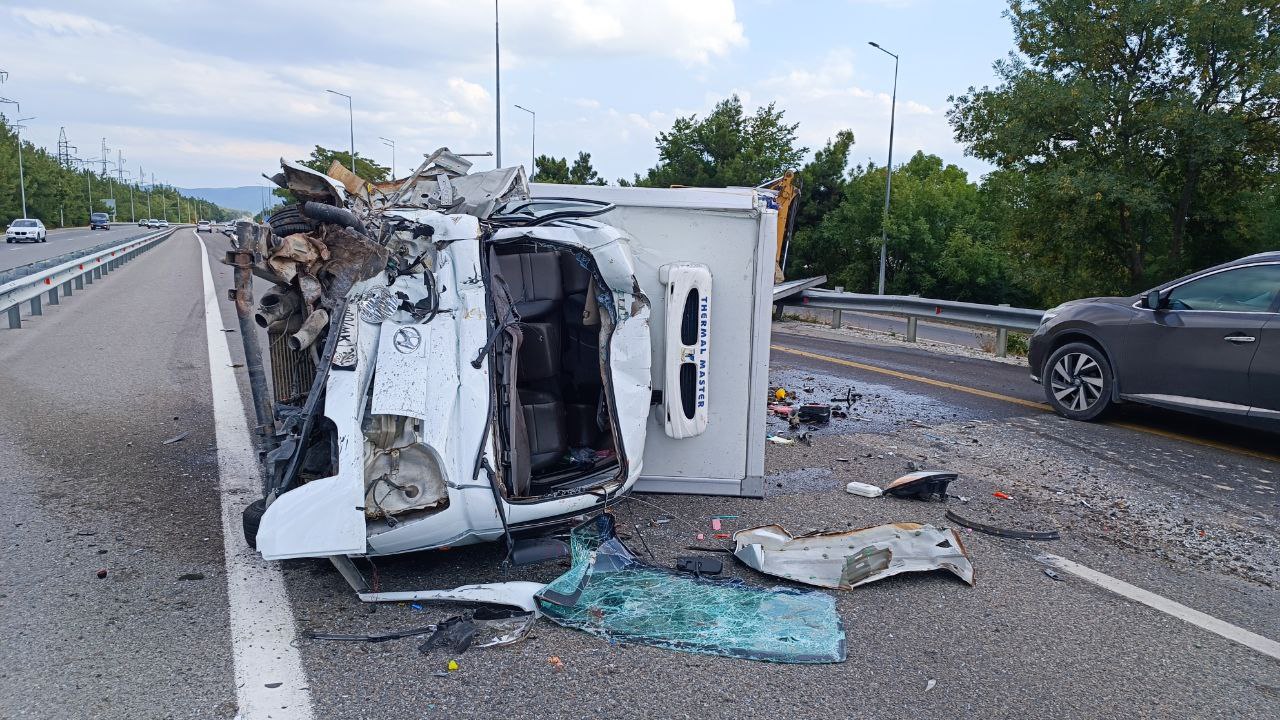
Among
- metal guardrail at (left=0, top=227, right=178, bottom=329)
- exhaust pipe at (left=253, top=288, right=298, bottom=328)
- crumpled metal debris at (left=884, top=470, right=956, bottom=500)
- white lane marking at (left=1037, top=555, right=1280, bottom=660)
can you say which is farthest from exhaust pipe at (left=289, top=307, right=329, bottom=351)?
metal guardrail at (left=0, top=227, right=178, bottom=329)

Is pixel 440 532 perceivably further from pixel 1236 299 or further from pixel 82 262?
pixel 82 262

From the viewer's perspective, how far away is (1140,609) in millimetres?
3777

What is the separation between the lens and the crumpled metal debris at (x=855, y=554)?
12.9 ft

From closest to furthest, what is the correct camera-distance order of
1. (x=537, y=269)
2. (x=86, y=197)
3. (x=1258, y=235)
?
(x=537, y=269)
(x=1258, y=235)
(x=86, y=197)

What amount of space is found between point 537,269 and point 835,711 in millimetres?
2713

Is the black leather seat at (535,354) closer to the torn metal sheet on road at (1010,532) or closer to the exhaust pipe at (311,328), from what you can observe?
the exhaust pipe at (311,328)

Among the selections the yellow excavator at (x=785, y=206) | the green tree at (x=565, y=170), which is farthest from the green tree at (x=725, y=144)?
the yellow excavator at (x=785, y=206)

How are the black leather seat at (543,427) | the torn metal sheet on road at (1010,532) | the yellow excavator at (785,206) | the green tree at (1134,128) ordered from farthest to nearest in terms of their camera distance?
1. the green tree at (1134,128)
2. the yellow excavator at (785,206)
3. the torn metal sheet on road at (1010,532)
4. the black leather seat at (543,427)

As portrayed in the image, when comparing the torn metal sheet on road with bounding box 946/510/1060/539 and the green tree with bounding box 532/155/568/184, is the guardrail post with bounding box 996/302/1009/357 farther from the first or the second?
the green tree with bounding box 532/155/568/184

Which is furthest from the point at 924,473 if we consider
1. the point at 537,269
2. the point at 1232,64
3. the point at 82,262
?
the point at 82,262

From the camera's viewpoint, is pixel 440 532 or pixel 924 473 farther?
pixel 924 473

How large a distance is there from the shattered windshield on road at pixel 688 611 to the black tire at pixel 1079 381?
483cm

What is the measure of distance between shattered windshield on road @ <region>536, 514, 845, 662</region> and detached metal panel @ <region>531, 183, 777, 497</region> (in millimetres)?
1123

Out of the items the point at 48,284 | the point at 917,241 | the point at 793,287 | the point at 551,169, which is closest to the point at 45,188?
the point at 551,169
